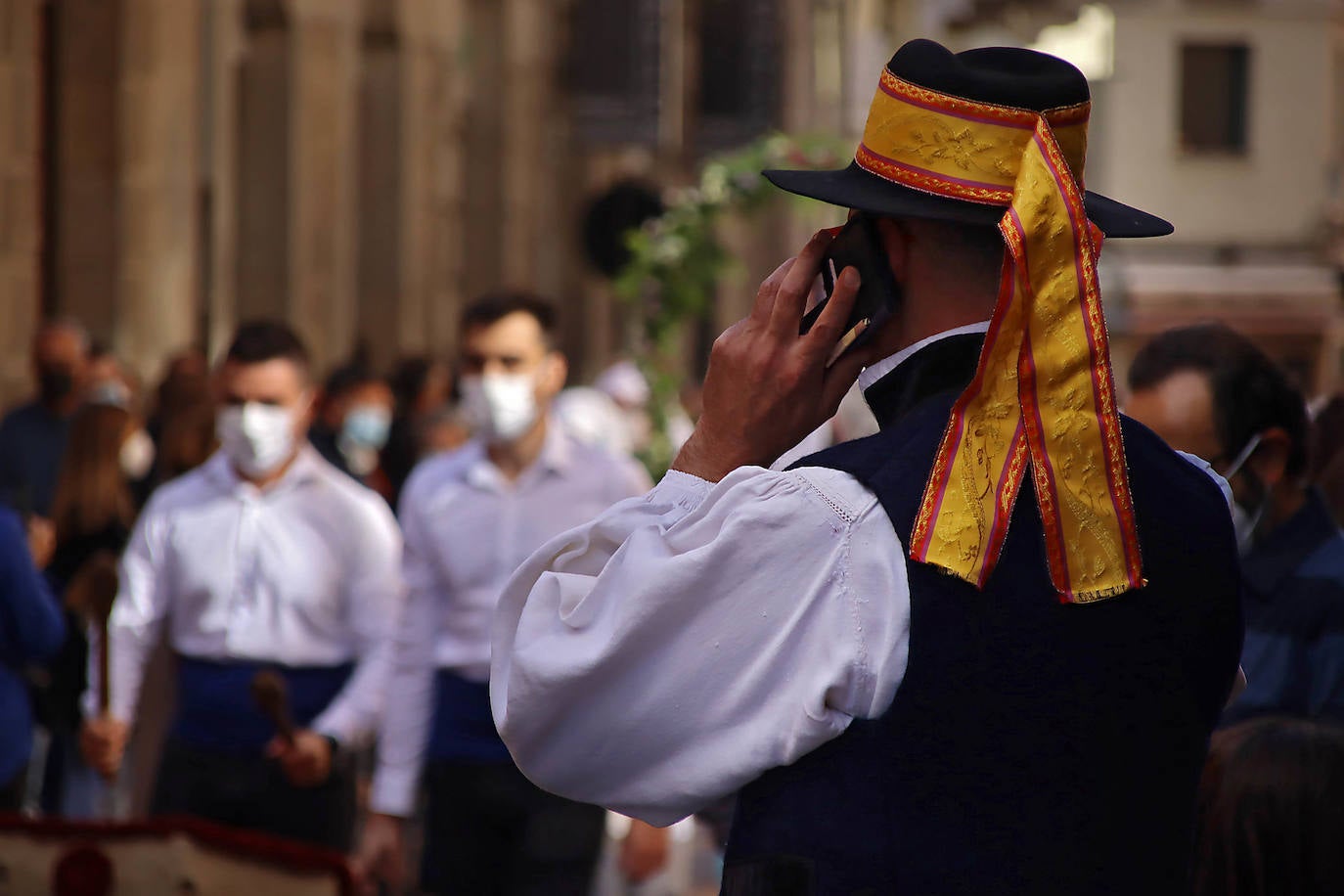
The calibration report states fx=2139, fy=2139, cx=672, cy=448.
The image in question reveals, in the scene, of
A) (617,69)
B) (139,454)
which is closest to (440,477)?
(139,454)

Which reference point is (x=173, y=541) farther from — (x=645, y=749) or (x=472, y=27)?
(x=472, y=27)

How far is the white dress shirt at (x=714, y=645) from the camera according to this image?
2543 mm

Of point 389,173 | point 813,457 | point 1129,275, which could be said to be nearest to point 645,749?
point 813,457

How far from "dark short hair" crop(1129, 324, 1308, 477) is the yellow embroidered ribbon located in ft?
Result: 6.71

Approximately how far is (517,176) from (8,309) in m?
17.6

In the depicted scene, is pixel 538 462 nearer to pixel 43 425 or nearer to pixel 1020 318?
pixel 1020 318

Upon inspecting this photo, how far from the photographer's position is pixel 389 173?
77.5 feet

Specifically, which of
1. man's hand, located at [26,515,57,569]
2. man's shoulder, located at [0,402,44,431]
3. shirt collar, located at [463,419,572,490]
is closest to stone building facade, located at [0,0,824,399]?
man's shoulder, located at [0,402,44,431]

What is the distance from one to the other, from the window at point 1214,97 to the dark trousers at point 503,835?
2522cm

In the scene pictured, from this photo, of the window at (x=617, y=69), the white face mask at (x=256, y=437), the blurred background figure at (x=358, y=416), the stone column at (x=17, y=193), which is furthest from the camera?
the window at (x=617, y=69)

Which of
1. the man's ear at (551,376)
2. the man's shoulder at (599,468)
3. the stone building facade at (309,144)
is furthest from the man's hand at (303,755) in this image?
the stone building facade at (309,144)

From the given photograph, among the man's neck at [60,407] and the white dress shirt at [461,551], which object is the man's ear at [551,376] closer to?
the white dress shirt at [461,551]

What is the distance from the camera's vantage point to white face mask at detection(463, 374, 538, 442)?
6836mm

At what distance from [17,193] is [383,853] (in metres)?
8.25
